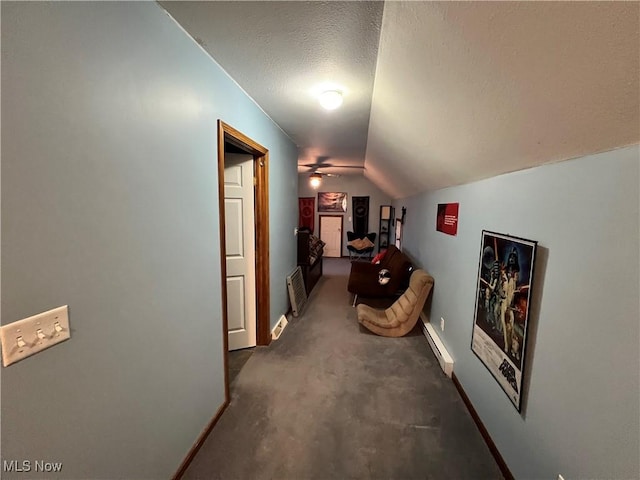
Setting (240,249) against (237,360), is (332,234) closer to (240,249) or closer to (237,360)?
(240,249)

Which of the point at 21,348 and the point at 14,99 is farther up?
the point at 14,99

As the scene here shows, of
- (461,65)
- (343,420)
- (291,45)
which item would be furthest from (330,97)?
(343,420)

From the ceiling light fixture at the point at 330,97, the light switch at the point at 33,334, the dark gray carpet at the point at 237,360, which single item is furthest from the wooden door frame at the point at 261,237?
the light switch at the point at 33,334

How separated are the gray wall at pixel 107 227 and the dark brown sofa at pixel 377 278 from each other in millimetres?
2796

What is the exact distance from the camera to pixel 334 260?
787cm

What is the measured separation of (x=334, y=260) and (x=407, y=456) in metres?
6.21

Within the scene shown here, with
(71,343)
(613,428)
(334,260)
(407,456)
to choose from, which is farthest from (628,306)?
(334,260)

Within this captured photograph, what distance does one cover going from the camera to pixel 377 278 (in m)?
4.22

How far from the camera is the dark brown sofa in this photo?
392cm

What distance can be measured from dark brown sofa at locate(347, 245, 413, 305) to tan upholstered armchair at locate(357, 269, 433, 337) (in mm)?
503

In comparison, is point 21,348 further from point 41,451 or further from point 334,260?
point 334,260

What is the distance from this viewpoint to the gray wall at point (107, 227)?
0.77 m

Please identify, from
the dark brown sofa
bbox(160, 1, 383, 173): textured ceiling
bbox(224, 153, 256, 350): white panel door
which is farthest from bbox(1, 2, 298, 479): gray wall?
the dark brown sofa

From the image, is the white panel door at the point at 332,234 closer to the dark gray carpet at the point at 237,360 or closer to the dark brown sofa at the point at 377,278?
the dark brown sofa at the point at 377,278
